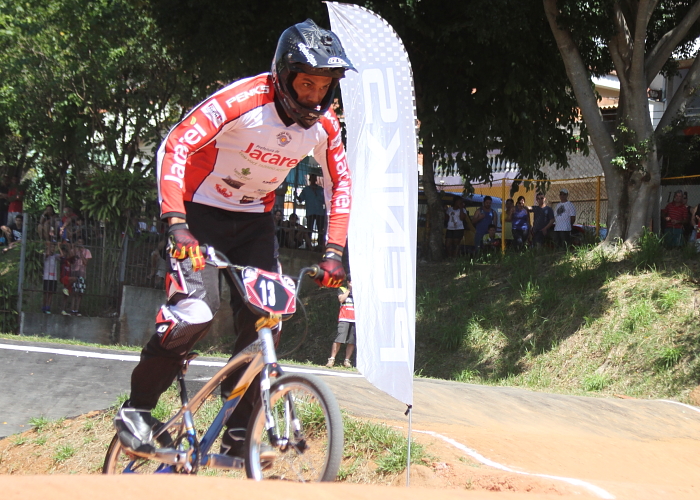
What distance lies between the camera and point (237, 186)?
4449 mm

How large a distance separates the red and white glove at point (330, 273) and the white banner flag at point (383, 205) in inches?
42.7

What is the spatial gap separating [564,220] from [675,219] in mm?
2368

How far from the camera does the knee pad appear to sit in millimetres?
4004

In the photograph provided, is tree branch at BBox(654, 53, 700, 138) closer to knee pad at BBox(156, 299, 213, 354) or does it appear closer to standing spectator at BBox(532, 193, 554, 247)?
standing spectator at BBox(532, 193, 554, 247)

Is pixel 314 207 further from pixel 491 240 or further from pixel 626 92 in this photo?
pixel 626 92

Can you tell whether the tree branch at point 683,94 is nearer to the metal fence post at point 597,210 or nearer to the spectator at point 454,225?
the metal fence post at point 597,210

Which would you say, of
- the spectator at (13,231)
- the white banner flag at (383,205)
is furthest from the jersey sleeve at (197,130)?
the spectator at (13,231)

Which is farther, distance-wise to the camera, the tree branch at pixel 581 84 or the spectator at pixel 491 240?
Result: the spectator at pixel 491 240

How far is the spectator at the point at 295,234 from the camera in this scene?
18578 mm

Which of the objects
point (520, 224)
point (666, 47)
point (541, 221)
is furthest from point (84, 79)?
point (666, 47)

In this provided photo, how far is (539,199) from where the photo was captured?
17.3m

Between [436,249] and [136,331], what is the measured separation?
24.4 ft

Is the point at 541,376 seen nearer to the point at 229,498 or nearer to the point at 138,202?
the point at 138,202

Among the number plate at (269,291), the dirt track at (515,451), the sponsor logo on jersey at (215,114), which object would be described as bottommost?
the dirt track at (515,451)
